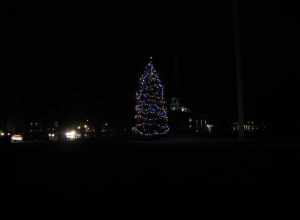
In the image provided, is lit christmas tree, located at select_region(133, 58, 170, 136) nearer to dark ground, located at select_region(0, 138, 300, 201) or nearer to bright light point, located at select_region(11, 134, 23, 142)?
bright light point, located at select_region(11, 134, 23, 142)

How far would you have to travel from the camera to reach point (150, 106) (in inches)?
1953

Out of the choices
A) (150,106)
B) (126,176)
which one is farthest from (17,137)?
(126,176)

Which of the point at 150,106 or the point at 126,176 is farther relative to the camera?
the point at 150,106

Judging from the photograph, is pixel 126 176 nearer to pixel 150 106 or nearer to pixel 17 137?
pixel 150 106

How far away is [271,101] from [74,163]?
49.1 metres

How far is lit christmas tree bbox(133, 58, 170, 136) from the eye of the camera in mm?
49438

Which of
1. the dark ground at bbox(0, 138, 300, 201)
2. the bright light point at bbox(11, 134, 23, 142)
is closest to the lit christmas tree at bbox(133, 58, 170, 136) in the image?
the bright light point at bbox(11, 134, 23, 142)

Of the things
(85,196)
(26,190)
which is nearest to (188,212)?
(85,196)

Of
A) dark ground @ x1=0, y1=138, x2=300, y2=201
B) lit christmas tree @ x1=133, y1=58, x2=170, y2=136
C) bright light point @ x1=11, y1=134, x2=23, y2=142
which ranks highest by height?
lit christmas tree @ x1=133, y1=58, x2=170, y2=136

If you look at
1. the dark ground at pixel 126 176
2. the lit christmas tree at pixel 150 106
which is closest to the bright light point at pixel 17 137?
the lit christmas tree at pixel 150 106

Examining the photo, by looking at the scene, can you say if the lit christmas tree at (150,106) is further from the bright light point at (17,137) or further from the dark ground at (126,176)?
the dark ground at (126,176)

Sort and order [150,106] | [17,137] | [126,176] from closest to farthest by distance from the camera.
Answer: [126,176] → [17,137] → [150,106]

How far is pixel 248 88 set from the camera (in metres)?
63.2

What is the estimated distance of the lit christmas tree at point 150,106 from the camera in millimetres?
49438
